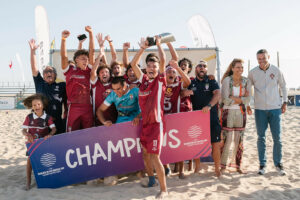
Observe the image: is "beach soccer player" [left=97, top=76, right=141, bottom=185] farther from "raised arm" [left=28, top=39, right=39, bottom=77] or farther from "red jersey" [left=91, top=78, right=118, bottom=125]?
"raised arm" [left=28, top=39, right=39, bottom=77]

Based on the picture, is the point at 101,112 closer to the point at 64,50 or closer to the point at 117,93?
the point at 117,93

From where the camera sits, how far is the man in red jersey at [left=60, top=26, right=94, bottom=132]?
11.9 feet

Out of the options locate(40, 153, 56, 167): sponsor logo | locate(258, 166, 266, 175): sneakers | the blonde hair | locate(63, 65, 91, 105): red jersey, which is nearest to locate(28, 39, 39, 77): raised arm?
locate(63, 65, 91, 105): red jersey

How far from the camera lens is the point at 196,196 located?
3145mm

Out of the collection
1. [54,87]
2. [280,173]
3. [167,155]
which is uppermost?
[54,87]

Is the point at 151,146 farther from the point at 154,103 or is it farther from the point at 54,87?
the point at 54,87

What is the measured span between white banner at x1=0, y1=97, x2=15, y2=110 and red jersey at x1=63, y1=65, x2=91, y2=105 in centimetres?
1648

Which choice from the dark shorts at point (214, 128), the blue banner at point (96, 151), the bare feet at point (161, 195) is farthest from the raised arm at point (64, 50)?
the dark shorts at point (214, 128)

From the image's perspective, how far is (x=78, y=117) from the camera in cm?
364

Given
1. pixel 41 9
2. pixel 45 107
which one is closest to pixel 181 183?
pixel 45 107

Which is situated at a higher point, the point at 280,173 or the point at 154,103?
the point at 154,103

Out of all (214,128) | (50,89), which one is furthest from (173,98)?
(50,89)

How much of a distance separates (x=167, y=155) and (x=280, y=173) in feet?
6.50

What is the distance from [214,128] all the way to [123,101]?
1525mm
